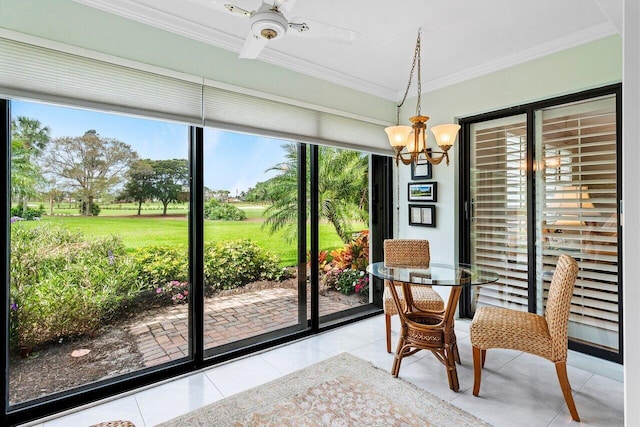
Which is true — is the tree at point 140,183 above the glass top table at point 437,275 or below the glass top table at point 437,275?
above

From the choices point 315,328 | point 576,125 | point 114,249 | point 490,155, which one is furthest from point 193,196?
point 576,125

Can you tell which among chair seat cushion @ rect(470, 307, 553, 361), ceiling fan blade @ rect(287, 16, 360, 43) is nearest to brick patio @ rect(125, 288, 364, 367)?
chair seat cushion @ rect(470, 307, 553, 361)

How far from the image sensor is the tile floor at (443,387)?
2047 millimetres

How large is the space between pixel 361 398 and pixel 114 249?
1.99 meters

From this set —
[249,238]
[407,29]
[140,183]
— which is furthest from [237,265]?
[407,29]

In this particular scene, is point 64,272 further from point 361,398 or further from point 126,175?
point 361,398

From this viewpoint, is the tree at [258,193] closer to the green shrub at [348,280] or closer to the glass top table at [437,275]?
the glass top table at [437,275]

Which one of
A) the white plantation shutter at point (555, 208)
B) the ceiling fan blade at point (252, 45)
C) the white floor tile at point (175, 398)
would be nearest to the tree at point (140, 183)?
the ceiling fan blade at point (252, 45)

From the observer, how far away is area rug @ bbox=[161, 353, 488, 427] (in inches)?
78.3

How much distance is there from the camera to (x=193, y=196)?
2631 mm

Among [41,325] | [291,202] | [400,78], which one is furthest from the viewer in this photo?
[400,78]

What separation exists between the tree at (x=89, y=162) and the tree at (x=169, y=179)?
0.64 feet

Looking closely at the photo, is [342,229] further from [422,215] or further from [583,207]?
[583,207]

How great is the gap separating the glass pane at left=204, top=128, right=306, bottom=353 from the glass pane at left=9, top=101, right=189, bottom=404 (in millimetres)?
237
